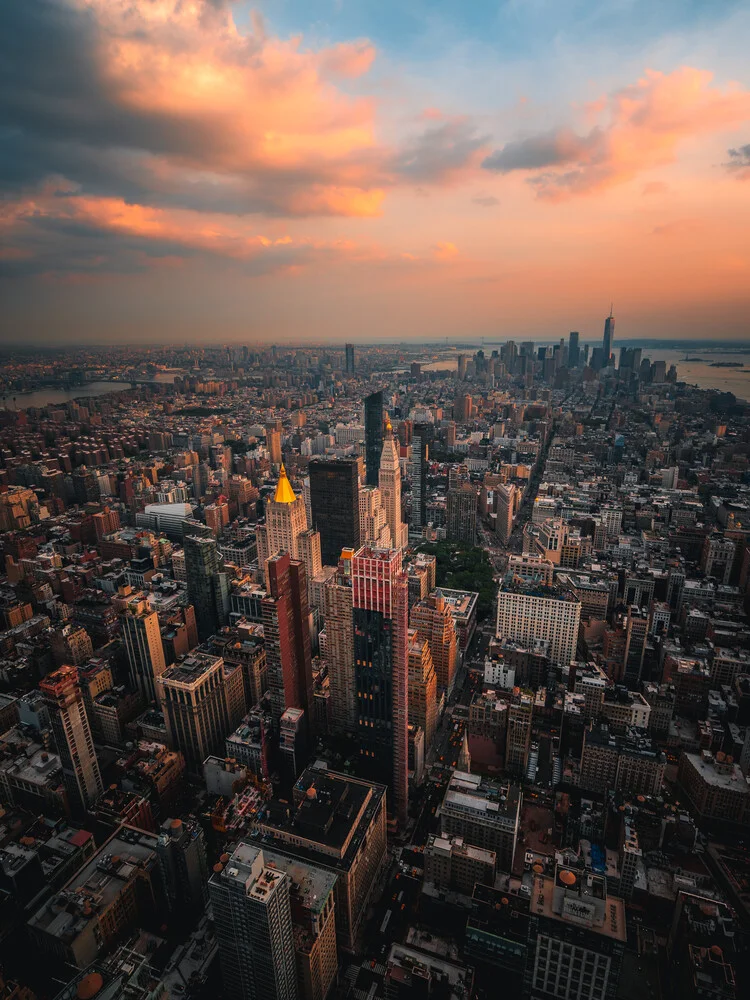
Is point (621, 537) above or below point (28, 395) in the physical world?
below

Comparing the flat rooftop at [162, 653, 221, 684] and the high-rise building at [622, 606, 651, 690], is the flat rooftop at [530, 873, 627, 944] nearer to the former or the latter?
the flat rooftop at [162, 653, 221, 684]

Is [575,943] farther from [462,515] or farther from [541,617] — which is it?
[462,515]

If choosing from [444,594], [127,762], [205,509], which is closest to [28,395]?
[205,509]

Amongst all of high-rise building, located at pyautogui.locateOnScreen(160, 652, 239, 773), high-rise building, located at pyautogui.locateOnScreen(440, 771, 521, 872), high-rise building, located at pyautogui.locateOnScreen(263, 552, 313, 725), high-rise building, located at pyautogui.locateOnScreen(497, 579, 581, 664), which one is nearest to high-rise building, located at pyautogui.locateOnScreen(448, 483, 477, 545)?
high-rise building, located at pyautogui.locateOnScreen(497, 579, 581, 664)

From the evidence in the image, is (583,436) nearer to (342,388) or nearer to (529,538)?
(529,538)

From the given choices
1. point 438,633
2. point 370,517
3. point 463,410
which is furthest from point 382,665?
point 463,410

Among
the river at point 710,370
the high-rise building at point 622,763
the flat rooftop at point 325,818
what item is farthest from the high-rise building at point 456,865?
the river at point 710,370
